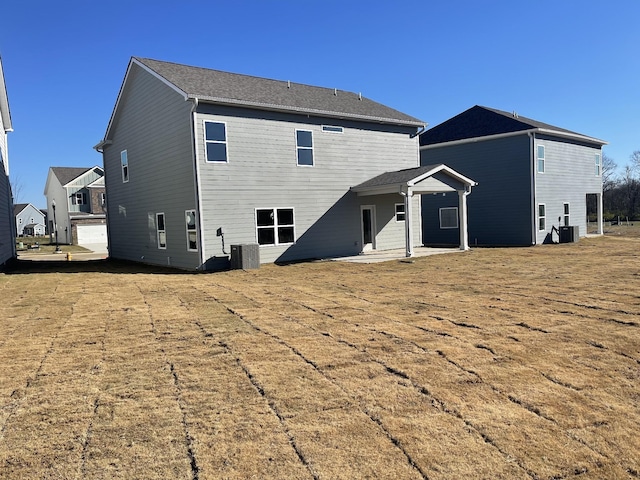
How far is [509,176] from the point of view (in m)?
22.8

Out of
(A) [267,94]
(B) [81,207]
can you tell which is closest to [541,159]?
(A) [267,94]

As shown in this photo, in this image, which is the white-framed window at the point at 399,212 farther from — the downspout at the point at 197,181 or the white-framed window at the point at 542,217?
the downspout at the point at 197,181

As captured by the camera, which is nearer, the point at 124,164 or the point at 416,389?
the point at 416,389

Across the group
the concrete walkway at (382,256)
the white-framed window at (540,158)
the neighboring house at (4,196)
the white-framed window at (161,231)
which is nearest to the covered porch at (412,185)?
the concrete walkway at (382,256)

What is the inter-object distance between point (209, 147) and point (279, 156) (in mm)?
2622

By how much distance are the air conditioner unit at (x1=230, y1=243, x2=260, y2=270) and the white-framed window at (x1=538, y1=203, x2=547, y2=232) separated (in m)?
15.0

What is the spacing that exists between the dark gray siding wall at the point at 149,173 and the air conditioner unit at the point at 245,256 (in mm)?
1243

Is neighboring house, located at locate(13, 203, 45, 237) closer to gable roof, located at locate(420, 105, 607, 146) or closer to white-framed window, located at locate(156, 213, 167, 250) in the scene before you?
white-framed window, located at locate(156, 213, 167, 250)

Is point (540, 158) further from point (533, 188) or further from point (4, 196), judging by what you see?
point (4, 196)

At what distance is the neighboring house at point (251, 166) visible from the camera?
1523 cm

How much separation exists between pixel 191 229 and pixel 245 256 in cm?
225

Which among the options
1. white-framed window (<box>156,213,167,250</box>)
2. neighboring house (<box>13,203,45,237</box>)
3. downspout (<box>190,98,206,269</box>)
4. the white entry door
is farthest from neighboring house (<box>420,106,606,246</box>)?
neighboring house (<box>13,203,45,237</box>)

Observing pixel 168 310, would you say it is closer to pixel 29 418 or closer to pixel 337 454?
pixel 29 418

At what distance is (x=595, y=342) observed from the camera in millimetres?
5582
